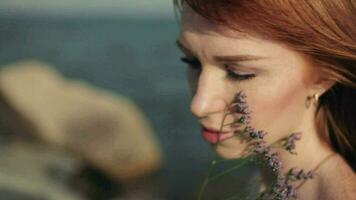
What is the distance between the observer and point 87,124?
9164mm

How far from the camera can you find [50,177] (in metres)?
8.08

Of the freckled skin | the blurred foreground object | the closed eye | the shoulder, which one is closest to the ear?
the freckled skin

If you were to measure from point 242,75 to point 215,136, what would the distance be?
269 millimetres

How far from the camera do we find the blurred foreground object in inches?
330

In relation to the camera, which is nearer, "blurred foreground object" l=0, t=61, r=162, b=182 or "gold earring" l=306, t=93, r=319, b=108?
"gold earring" l=306, t=93, r=319, b=108

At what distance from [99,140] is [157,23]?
51.9 ft

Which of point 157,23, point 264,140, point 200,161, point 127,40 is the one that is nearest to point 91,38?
point 127,40

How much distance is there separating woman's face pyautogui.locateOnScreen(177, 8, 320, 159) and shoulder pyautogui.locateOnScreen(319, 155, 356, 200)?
0.22m

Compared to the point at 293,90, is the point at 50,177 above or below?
above

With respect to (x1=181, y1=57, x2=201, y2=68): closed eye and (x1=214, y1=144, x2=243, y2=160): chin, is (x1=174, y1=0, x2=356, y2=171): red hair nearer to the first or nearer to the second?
(x1=181, y1=57, x2=201, y2=68): closed eye

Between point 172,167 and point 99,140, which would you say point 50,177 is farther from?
point 172,167

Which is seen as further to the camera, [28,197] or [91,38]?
[91,38]

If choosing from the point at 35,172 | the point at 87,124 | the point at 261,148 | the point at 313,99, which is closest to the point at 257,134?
the point at 261,148

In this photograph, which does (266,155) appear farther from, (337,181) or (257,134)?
(337,181)
